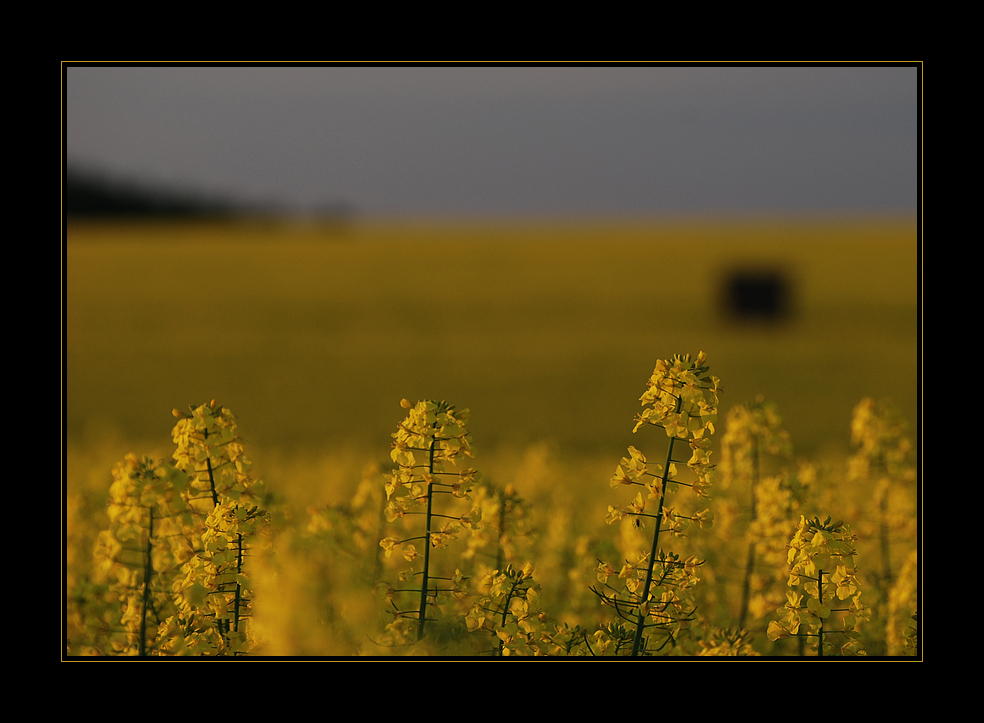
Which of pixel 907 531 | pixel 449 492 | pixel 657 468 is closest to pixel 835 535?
pixel 657 468

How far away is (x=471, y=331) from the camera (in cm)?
2923

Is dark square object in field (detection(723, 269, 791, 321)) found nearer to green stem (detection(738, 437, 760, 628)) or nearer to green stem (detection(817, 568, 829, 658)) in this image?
green stem (detection(738, 437, 760, 628))

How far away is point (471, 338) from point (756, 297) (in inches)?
388

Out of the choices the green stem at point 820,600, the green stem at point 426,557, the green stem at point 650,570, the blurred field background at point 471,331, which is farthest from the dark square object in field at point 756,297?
the green stem at point 426,557

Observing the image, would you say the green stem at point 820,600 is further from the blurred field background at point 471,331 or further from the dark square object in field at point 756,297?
the dark square object in field at point 756,297

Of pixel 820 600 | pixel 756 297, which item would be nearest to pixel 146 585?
pixel 820 600

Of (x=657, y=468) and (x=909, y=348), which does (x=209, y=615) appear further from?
(x=909, y=348)

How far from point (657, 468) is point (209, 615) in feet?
4.73

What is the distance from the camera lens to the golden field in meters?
16.9

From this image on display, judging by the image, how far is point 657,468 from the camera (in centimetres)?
278

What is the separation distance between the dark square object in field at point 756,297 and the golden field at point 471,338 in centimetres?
56

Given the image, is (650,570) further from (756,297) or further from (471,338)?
(756,297)

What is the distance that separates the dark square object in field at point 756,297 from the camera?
31094mm

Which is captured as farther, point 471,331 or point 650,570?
point 471,331
